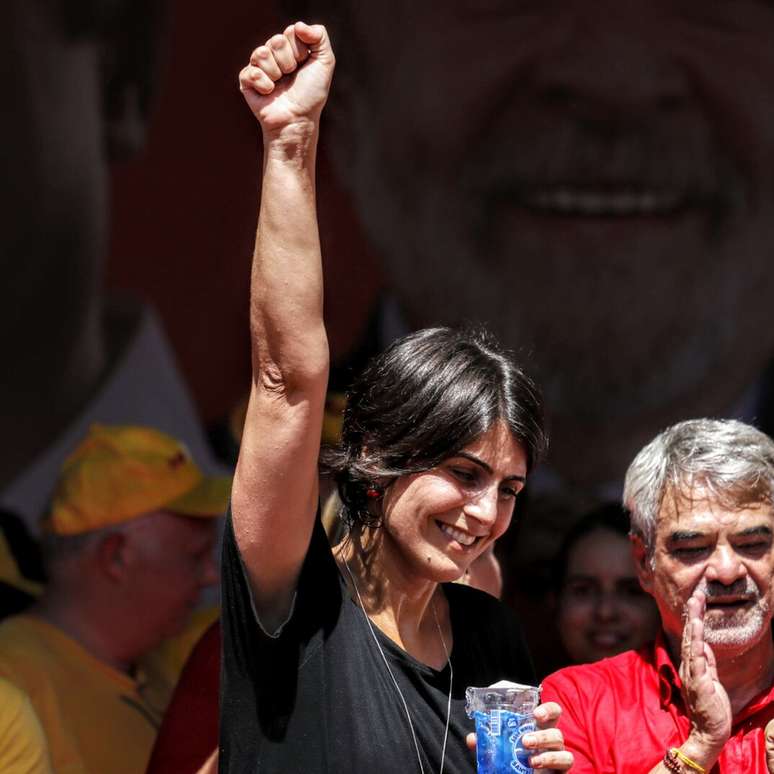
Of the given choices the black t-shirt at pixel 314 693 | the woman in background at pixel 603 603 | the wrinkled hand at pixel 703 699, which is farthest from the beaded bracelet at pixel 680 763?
the woman in background at pixel 603 603

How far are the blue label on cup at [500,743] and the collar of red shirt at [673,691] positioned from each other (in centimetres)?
55

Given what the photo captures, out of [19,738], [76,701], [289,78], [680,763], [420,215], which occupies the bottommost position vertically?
[76,701]

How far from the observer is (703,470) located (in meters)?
2.60

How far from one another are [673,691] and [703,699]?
261 mm

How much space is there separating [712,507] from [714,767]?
0.43 metres

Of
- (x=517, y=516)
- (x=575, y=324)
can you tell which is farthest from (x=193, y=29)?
(x=517, y=516)

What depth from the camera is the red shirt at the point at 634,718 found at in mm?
2496

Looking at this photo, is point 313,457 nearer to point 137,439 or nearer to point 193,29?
point 137,439

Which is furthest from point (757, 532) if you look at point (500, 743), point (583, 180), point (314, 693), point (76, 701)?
point (583, 180)

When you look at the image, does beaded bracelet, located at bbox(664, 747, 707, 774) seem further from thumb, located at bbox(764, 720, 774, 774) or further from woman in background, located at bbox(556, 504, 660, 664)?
woman in background, located at bbox(556, 504, 660, 664)

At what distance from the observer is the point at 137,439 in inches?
152

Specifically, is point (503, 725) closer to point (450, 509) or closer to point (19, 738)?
point (450, 509)

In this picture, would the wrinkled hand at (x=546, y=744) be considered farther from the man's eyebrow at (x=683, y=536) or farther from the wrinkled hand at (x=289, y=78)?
the wrinkled hand at (x=289, y=78)

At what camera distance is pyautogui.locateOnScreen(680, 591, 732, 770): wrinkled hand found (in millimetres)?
2326
